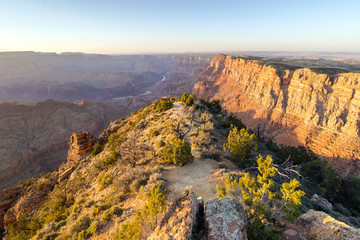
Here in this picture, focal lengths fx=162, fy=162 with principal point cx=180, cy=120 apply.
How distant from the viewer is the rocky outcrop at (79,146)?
27.8 m

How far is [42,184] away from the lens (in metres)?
23.7

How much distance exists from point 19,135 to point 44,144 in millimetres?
11456

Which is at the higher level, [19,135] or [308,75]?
[308,75]

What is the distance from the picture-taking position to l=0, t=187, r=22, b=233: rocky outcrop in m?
22.6

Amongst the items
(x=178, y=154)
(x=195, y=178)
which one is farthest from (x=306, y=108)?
(x=195, y=178)

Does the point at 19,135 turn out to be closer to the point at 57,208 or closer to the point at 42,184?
the point at 42,184

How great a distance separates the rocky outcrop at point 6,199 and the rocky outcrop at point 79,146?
805 centimetres

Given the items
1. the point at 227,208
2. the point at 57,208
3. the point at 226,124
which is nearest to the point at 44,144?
the point at 57,208

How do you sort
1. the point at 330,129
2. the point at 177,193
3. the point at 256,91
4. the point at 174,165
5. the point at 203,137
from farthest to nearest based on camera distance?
the point at 256,91
the point at 330,129
the point at 203,137
the point at 174,165
the point at 177,193

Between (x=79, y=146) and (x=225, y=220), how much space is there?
95.8ft

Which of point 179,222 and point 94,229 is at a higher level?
point 179,222

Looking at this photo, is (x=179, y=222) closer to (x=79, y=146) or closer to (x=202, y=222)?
(x=202, y=222)

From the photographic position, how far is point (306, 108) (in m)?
49.1

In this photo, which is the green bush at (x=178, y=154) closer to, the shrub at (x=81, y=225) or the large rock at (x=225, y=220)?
the shrub at (x=81, y=225)
